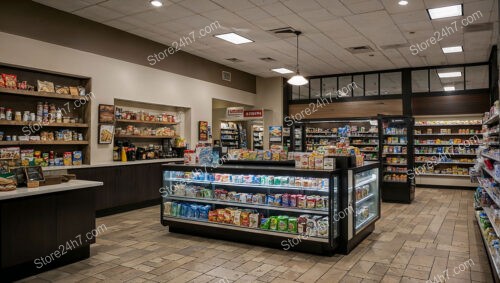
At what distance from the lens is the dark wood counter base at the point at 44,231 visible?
12.0ft

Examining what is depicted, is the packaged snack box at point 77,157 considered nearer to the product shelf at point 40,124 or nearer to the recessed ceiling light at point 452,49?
the product shelf at point 40,124

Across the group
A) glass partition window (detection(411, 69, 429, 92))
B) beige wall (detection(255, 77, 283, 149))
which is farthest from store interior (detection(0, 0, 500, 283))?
beige wall (detection(255, 77, 283, 149))

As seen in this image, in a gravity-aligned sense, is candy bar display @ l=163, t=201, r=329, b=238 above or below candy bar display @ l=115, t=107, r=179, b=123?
below

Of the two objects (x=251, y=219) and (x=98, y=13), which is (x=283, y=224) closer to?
(x=251, y=219)

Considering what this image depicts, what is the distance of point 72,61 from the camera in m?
6.72

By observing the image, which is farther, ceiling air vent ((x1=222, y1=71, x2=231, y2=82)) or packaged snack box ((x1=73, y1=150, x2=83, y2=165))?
ceiling air vent ((x1=222, y1=71, x2=231, y2=82))

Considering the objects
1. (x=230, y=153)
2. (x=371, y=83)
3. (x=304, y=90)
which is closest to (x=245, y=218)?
(x=230, y=153)

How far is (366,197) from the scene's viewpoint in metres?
5.43

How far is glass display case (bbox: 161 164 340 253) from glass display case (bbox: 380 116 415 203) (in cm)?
475

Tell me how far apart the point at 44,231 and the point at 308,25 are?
5.93 m

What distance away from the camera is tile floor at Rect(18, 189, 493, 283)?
3.89 meters

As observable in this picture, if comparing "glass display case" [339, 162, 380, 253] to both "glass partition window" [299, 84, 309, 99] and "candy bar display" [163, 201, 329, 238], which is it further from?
"glass partition window" [299, 84, 309, 99]

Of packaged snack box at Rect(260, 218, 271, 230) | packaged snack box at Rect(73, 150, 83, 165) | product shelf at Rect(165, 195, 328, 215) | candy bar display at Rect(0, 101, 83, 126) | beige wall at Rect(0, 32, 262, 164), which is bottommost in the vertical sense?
packaged snack box at Rect(260, 218, 271, 230)

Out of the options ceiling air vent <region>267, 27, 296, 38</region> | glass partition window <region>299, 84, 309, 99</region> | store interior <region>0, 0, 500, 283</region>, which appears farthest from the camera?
glass partition window <region>299, 84, 309, 99</region>
